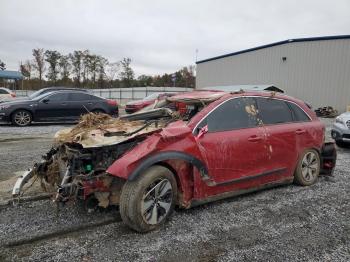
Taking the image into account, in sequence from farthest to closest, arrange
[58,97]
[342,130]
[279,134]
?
1. [58,97]
2. [342,130]
3. [279,134]

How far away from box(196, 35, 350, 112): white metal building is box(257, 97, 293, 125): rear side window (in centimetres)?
2001

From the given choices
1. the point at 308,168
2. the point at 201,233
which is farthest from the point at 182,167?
the point at 308,168

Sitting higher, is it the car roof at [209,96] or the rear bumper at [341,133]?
the car roof at [209,96]

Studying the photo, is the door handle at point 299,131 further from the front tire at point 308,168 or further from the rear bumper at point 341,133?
the rear bumper at point 341,133

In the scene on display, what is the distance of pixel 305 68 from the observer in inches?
1006

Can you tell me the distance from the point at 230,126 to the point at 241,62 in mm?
27721

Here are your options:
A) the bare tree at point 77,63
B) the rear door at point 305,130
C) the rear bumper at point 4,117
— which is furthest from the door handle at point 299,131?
the bare tree at point 77,63

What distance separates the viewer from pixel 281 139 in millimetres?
5379

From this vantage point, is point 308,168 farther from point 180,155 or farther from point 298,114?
point 180,155

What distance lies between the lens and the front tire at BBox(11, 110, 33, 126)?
44.3 feet

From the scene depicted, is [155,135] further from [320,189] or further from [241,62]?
[241,62]

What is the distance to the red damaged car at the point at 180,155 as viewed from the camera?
388 centimetres

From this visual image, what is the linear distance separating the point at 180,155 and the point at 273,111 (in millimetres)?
2122

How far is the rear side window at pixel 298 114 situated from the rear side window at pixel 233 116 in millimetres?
1005
